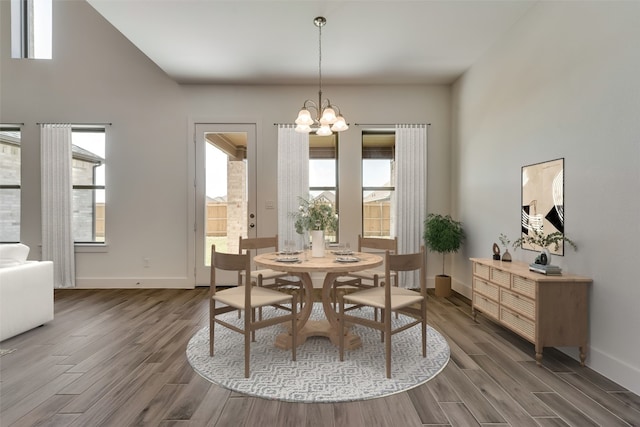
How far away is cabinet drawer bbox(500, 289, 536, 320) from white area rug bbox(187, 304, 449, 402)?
0.65 m

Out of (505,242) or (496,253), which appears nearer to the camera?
(496,253)

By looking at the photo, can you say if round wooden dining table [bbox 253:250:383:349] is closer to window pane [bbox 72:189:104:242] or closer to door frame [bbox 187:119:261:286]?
door frame [bbox 187:119:261:286]

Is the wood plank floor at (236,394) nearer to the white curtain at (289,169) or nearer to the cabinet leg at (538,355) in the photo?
the cabinet leg at (538,355)

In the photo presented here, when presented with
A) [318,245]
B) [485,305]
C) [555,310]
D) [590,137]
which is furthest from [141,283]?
[590,137]

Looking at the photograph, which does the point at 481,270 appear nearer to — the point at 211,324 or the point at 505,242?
the point at 505,242

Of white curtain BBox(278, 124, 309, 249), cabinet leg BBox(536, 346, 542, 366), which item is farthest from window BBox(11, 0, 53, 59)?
cabinet leg BBox(536, 346, 542, 366)

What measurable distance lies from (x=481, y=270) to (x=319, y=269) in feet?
6.14

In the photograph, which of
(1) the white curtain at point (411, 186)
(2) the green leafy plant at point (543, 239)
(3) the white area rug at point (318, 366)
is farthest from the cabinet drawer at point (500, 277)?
(1) the white curtain at point (411, 186)

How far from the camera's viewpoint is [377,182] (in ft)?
15.9

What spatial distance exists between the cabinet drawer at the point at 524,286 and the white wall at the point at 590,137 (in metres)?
0.39

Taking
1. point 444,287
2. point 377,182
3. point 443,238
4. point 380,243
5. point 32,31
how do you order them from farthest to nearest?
point 377,182, point 32,31, point 444,287, point 443,238, point 380,243

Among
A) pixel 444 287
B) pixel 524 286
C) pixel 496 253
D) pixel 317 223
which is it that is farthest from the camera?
pixel 444 287

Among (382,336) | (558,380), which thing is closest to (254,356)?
(382,336)

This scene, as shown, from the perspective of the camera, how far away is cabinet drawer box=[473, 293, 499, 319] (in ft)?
9.20
